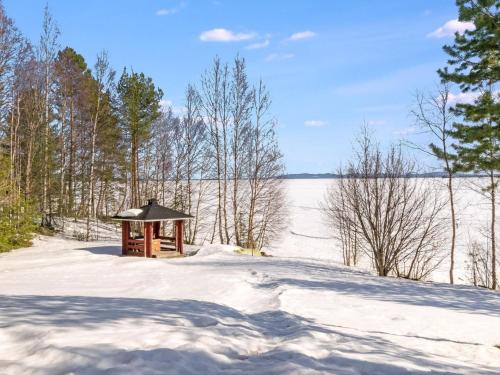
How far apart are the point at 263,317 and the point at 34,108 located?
21.2 metres

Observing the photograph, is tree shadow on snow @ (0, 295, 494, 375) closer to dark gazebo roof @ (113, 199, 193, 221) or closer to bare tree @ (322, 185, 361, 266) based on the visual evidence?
dark gazebo roof @ (113, 199, 193, 221)

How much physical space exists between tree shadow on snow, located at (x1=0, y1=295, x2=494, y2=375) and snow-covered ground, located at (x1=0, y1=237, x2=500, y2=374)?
2cm

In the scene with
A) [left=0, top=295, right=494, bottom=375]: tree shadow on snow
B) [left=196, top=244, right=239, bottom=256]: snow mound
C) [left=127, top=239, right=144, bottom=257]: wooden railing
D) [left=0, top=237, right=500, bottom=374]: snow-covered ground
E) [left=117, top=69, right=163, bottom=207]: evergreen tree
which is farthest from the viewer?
[left=117, top=69, right=163, bottom=207]: evergreen tree

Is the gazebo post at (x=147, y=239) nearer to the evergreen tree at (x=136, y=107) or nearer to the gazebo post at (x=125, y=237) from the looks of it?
the gazebo post at (x=125, y=237)

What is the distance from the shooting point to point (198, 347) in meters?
4.90

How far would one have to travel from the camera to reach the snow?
4.44 meters

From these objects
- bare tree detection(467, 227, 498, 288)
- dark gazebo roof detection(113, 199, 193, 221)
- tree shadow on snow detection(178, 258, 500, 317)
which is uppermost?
dark gazebo roof detection(113, 199, 193, 221)

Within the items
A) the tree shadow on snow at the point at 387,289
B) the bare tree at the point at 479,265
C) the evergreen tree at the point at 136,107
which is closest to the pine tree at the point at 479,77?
the tree shadow on snow at the point at 387,289

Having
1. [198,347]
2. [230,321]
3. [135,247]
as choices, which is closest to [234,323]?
[230,321]

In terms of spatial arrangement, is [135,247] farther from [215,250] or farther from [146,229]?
[215,250]

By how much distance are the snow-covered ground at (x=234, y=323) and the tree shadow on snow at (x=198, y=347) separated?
0.07 ft

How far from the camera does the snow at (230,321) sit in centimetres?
444

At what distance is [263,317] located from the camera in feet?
25.4

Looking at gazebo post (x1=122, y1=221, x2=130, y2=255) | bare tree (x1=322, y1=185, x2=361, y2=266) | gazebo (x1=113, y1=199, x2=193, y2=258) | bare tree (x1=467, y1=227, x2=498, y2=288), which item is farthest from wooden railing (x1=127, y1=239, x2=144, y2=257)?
bare tree (x1=467, y1=227, x2=498, y2=288)
